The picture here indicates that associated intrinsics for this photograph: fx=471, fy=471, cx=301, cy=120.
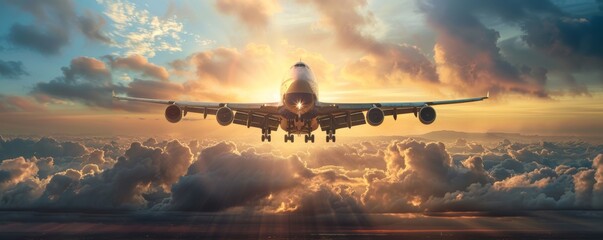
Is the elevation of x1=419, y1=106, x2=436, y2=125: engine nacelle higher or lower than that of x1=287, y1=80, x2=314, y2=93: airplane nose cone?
lower

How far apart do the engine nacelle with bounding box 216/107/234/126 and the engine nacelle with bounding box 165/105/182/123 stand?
16.7ft

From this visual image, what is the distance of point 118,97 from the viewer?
59469mm

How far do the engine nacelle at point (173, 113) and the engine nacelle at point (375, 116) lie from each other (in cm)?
2287

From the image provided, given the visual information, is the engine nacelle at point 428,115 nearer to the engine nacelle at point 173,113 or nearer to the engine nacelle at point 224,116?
the engine nacelle at point 224,116

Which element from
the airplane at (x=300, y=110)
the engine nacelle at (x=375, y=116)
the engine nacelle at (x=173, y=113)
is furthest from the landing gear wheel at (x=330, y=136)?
the engine nacelle at (x=173, y=113)

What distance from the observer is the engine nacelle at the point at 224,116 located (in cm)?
5603

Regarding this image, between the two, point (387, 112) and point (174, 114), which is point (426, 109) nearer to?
point (387, 112)

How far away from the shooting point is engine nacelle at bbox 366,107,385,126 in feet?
187

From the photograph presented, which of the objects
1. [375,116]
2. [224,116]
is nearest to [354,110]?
[375,116]

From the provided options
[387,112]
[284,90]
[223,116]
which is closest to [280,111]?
[284,90]

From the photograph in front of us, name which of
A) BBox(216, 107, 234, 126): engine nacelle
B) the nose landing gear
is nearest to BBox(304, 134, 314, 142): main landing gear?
the nose landing gear

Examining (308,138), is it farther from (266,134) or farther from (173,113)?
(173,113)

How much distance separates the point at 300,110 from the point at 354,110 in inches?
367

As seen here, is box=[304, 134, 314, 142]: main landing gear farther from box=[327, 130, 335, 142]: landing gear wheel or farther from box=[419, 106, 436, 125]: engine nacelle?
box=[419, 106, 436, 125]: engine nacelle
